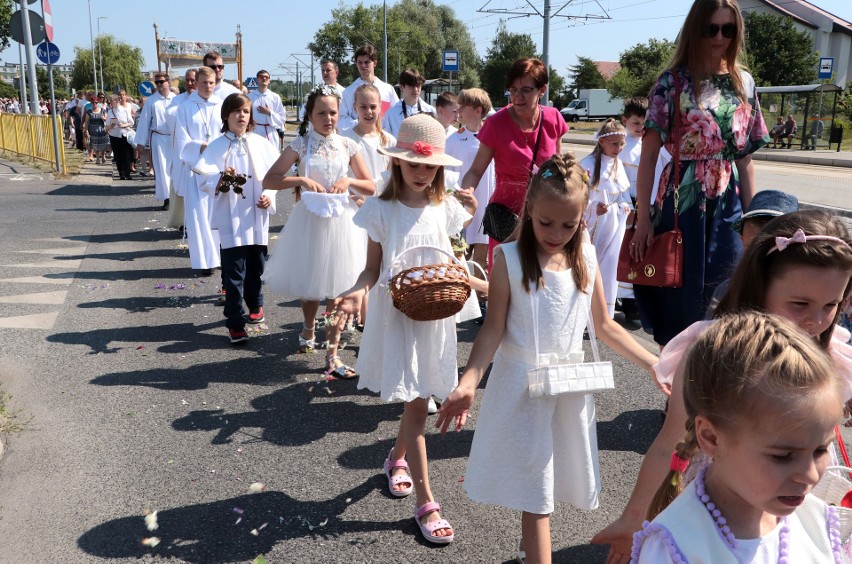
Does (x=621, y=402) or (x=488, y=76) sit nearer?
(x=621, y=402)

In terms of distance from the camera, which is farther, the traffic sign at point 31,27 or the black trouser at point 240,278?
the traffic sign at point 31,27

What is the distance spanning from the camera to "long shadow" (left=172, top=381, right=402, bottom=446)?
15.8 feet

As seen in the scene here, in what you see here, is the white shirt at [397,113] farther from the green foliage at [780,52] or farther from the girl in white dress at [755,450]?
the green foliage at [780,52]

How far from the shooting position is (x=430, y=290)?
3.56m

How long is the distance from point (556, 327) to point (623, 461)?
5.33 feet

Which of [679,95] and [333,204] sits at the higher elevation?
[679,95]

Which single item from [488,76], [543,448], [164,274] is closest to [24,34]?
[164,274]

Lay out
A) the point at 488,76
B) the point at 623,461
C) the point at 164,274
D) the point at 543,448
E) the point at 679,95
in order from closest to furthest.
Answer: the point at 543,448, the point at 679,95, the point at 623,461, the point at 164,274, the point at 488,76

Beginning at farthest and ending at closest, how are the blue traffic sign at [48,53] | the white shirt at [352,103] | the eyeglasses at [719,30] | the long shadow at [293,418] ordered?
the blue traffic sign at [48,53] < the white shirt at [352,103] < the long shadow at [293,418] < the eyeglasses at [719,30]

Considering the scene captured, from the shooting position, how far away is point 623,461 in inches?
174

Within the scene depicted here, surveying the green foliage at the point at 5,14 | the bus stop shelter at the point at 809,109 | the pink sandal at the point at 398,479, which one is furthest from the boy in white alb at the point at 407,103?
the green foliage at the point at 5,14

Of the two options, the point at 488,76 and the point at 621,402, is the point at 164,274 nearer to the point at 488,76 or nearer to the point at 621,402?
the point at 621,402

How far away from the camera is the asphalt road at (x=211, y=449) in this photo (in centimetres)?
360

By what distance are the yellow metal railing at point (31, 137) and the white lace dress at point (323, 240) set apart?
55.2 ft
